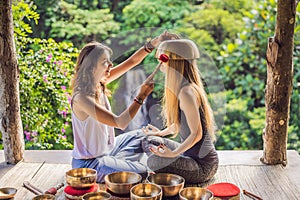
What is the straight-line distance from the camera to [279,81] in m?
2.81

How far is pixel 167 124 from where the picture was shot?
252cm

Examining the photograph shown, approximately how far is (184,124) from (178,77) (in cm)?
26

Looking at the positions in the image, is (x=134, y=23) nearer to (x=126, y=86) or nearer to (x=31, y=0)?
(x=31, y=0)

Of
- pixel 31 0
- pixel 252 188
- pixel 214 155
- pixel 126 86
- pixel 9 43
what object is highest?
pixel 31 0

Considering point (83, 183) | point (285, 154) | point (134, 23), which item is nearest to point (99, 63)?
point (83, 183)

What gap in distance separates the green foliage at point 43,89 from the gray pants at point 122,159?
2.88 ft

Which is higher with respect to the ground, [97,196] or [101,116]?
[101,116]

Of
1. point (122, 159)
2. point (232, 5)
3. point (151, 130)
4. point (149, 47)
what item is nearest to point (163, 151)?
point (151, 130)

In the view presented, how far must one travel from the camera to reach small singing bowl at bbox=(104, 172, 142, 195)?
236 centimetres

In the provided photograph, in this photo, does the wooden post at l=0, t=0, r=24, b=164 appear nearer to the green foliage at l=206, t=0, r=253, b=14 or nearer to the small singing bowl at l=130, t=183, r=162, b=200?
the small singing bowl at l=130, t=183, r=162, b=200

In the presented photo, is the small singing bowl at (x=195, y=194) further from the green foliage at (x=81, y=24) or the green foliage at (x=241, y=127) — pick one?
the green foliage at (x=81, y=24)

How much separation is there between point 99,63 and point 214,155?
32.4 inches

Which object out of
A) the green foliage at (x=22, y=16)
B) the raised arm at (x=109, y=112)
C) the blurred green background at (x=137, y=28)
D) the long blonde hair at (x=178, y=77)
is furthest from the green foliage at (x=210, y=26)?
the raised arm at (x=109, y=112)

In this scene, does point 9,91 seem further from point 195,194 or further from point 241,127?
point 241,127
